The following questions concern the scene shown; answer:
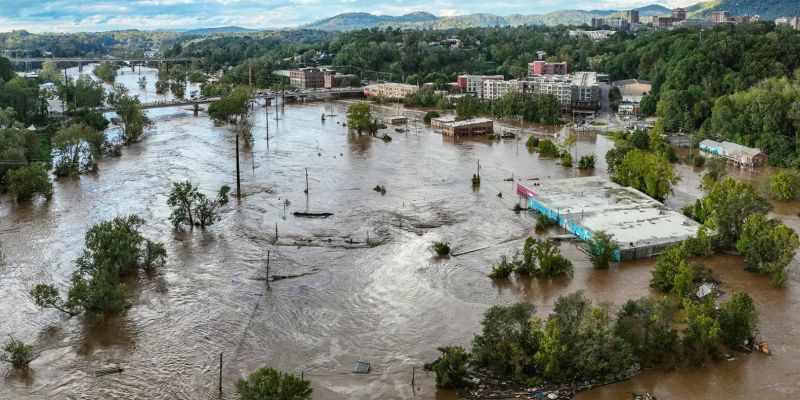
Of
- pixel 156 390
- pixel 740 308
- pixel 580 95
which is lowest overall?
pixel 156 390

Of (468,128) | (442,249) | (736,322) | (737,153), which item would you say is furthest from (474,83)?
(736,322)

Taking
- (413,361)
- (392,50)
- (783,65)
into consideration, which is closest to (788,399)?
(413,361)

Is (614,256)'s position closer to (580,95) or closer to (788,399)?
(788,399)

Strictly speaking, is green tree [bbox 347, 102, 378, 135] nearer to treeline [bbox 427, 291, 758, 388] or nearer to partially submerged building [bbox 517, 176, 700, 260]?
partially submerged building [bbox 517, 176, 700, 260]

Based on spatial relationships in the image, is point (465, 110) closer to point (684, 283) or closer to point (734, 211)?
point (734, 211)

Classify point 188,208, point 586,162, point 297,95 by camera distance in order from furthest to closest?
1. point 297,95
2. point 586,162
3. point 188,208

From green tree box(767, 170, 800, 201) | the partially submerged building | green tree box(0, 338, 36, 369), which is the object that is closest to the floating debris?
green tree box(0, 338, 36, 369)

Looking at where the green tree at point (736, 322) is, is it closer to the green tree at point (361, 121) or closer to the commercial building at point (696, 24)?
the green tree at point (361, 121)
